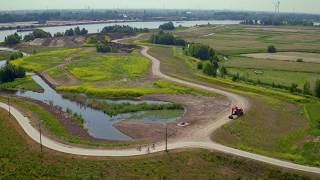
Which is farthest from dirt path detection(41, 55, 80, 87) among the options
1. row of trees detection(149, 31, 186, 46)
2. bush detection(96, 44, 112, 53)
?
row of trees detection(149, 31, 186, 46)

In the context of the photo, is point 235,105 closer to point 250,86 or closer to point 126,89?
point 250,86

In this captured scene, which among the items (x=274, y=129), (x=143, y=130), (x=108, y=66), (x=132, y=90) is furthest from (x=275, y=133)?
(x=108, y=66)

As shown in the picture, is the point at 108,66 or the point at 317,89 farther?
the point at 108,66

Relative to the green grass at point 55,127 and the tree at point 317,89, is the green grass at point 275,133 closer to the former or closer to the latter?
the tree at point 317,89

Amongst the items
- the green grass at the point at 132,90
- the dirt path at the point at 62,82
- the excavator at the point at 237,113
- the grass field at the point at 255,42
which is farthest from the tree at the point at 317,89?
the grass field at the point at 255,42

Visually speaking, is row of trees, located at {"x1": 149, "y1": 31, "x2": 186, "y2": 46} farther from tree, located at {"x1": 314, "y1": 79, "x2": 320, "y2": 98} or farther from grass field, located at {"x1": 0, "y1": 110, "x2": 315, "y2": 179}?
grass field, located at {"x1": 0, "y1": 110, "x2": 315, "y2": 179}

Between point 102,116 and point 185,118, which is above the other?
point 185,118

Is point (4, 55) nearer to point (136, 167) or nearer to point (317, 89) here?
point (317, 89)
